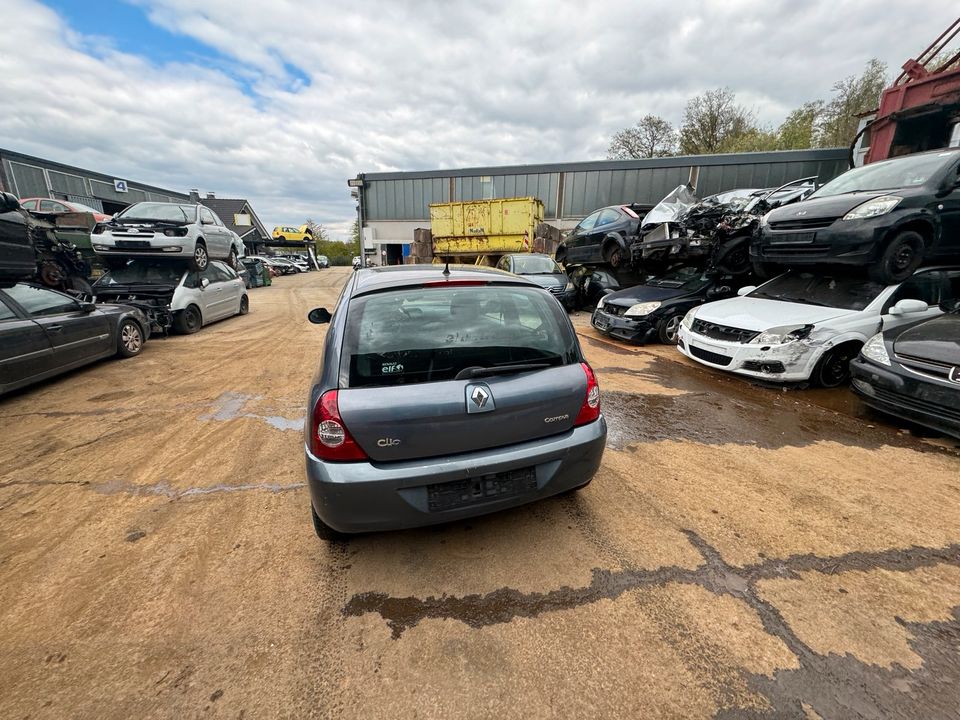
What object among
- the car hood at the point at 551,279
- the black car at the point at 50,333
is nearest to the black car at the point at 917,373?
the car hood at the point at 551,279

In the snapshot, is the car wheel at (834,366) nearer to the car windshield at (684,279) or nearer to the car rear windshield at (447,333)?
the car windshield at (684,279)

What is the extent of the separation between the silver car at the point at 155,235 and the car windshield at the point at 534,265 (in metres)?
6.97

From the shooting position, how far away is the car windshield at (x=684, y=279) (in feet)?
23.4

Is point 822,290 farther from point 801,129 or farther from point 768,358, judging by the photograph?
point 801,129

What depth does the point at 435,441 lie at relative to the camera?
1900 millimetres

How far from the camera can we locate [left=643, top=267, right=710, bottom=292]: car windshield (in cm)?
713

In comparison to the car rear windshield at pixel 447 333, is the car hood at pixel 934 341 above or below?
below

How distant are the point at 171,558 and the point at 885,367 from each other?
5.60 m

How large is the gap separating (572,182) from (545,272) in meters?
11.3

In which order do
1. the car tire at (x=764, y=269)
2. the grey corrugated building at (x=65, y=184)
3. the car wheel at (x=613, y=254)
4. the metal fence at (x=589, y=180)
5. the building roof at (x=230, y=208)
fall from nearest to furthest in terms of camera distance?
the car tire at (x=764, y=269)
the car wheel at (x=613, y=254)
the metal fence at (x=589, y=180)
the grey corrugated building at (x=65, y=184)
the building roof at (x=230, y=208)

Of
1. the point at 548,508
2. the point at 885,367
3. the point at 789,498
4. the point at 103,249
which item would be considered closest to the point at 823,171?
the point at 885,367

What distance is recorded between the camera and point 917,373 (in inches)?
133

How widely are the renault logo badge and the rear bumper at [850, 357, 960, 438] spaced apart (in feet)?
12.4

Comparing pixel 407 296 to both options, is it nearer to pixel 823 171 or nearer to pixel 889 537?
pixel 889 537
